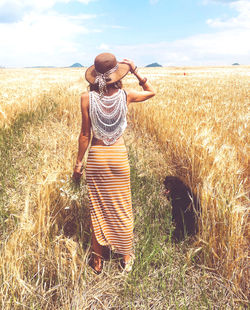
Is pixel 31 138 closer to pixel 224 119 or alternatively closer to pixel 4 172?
pixel 4 172

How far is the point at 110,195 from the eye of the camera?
1675 mm

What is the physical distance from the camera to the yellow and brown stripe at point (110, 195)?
1.64m

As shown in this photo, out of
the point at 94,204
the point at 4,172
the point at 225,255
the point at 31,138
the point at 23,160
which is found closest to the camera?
the point at 225,255

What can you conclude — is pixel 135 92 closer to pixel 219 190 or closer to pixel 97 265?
pixel 219 190

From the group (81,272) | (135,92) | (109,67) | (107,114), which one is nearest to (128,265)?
(81,272)

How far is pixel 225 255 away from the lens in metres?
1.57

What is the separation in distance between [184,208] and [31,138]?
91.0 inches

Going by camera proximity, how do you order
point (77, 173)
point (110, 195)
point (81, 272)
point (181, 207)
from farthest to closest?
point (181, 207) → point (77, 173) → point (110, 195) → point (81, 272)

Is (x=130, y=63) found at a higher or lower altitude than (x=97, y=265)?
higher

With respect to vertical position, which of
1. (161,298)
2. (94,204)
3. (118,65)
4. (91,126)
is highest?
(118,65)

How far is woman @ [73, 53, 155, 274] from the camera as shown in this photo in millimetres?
1631

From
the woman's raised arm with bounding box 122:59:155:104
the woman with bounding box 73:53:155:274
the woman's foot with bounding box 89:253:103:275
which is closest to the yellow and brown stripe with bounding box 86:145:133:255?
the woman with bounding box 73:53:155:274

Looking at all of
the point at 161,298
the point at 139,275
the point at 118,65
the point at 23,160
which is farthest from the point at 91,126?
the point at 23,160

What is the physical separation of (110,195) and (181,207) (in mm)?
752
